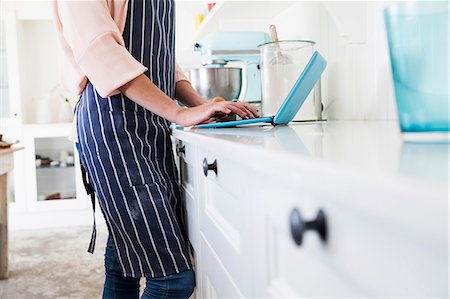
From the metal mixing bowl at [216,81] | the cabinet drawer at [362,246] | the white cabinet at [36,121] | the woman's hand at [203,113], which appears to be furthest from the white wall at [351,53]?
the white cabinet at [36,121]

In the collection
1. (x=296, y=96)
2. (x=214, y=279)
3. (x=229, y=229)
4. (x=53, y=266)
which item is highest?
(x=296, y=96)

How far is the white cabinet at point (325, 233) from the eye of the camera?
30 centimetres

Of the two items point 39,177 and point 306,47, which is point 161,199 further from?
point 39,177

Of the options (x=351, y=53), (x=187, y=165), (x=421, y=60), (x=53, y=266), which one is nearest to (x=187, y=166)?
(x=187, y=165)

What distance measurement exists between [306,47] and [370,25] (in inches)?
8.7

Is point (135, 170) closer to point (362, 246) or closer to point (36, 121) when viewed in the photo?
point (362, 246)

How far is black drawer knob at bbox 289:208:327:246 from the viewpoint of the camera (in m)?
0.42

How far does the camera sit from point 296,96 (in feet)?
3.56

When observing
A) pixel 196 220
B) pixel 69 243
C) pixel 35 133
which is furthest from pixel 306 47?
pixel 35 133

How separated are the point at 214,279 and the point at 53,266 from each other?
6.78 ft

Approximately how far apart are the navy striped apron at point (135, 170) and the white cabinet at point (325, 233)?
1.09 feet

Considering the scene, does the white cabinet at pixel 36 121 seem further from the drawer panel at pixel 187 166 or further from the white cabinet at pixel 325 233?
the white cabinet at pixel 325 233

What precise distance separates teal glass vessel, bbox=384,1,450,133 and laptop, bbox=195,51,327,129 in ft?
1.57

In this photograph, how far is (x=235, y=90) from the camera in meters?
1.85
